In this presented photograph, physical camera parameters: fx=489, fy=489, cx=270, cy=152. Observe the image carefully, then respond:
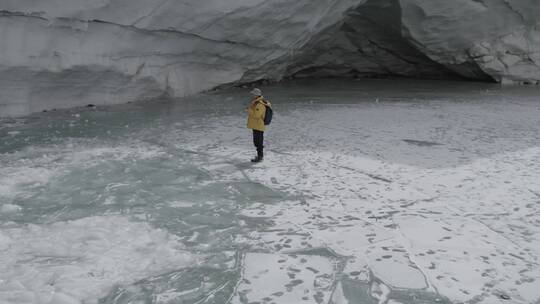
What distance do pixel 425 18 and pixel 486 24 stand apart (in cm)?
187

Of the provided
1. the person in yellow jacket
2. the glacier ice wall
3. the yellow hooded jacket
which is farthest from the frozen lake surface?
A: the glacier ice wall

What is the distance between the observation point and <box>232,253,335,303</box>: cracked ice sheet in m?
2.96

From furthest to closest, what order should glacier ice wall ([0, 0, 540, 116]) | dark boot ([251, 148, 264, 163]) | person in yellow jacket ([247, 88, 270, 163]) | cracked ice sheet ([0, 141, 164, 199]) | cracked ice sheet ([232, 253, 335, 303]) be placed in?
glacier ice wall ([0, 0, 540, 116]) < dark boot ([251, 148, 264, 163]) < person in yellow jacket ([247, 88, 270, 163]) < cracked ice sheet ([0, 141, 164, 199]) < cracked ice sheet ([232, 253, 335, 303])

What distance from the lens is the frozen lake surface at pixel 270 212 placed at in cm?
310

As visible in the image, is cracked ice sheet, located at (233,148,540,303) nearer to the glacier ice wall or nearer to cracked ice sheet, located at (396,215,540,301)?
cracked ice sheet, located at (396,215,540,301)

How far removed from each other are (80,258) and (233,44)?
8.46 m

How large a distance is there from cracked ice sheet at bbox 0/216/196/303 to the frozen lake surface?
14 millimetres

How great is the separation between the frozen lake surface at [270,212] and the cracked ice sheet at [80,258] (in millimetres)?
14

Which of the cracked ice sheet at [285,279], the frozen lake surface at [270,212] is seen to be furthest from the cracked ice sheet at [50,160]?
the cracked ice sheet at [285,279]

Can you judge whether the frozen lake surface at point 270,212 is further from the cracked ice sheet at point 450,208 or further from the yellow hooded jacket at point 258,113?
the yellow hooded jacket at point 258,113

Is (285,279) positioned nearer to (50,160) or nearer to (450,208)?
(450,208)

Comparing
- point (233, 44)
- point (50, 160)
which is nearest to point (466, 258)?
point (50, 160)

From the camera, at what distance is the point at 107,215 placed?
4.18 meters

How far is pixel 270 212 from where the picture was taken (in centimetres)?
434
